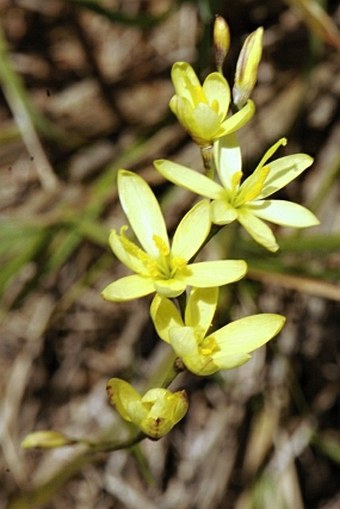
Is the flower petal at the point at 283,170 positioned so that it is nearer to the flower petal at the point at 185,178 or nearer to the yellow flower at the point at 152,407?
the flower petal at the point at 185,178

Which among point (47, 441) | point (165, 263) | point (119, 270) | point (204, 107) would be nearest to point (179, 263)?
point (165, 263)

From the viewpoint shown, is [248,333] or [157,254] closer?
[248,333]

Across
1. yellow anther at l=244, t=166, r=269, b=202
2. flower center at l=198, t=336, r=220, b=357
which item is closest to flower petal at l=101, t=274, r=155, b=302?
flower center at l=198, t=336, r=220, b=357

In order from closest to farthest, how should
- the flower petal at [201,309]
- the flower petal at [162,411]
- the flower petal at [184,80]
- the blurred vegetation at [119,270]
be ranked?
the flower petal at [162,411], the flower petal at [201,309], the flower petal at [184,80], the blurred vegetation at [119,270]

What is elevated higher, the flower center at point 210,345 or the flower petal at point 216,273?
the flower petal at point 216,273

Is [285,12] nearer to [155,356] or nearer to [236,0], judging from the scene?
[236,0]

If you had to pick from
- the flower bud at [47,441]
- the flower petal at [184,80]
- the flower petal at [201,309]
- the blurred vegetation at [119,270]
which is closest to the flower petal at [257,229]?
the flower petal at [201,309]

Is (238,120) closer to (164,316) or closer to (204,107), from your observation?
(204,107)

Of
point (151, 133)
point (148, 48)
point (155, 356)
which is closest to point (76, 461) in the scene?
point (155, 356)
